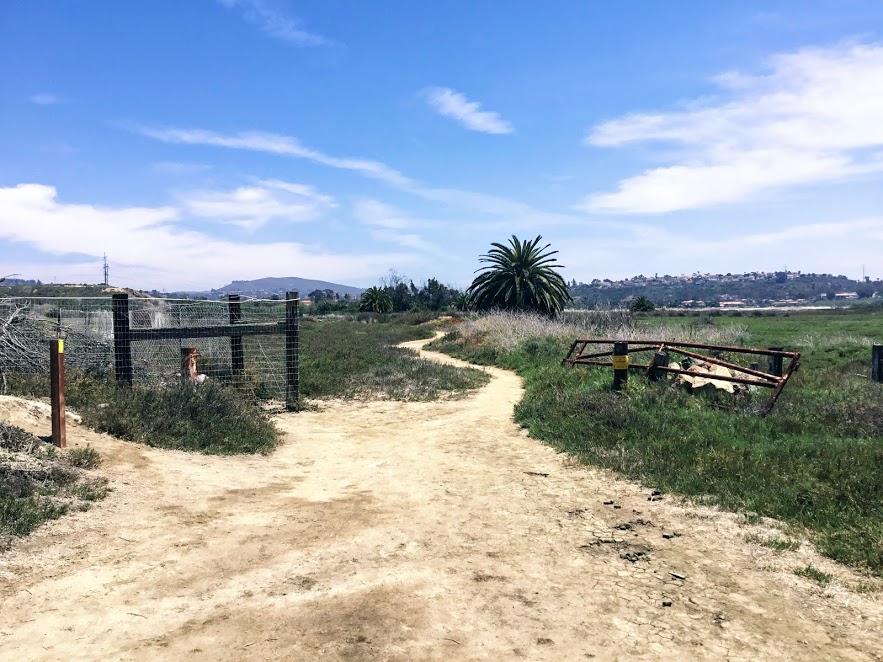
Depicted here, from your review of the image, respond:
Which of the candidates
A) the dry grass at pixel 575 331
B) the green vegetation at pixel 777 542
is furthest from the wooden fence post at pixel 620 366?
the dry grass at pixel 575 331

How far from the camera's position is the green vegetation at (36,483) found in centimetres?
466

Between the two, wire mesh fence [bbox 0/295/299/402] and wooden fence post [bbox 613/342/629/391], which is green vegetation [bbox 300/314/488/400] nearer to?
wire mesh fence [bbox 0/295/299/402]

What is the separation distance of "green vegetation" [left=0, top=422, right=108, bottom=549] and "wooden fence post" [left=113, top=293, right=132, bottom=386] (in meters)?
3.81

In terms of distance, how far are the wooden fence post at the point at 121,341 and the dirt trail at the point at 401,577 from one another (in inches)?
114

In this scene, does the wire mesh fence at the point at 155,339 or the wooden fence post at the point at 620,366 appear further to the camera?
the wooden fence post at the point at 620,366

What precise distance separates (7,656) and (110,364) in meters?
8.25

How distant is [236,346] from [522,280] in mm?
25200

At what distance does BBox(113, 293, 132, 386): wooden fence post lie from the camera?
9648 mm

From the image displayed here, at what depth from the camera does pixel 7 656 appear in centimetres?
312

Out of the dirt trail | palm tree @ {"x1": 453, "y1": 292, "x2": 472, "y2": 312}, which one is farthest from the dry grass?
palm tree @ {"x1": 453, "y1": 292, "x2": 472, "y2": 312}

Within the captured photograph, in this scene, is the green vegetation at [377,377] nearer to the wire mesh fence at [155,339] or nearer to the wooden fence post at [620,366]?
the wire mesh fence at [155,339]

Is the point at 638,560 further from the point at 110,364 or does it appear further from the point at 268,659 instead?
the point at 110,364

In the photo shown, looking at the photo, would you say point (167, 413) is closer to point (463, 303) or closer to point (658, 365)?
point (658, 365)

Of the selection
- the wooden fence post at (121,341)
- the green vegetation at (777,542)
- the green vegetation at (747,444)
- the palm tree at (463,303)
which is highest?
the palm tree at (463,303)
